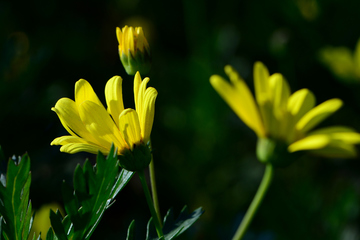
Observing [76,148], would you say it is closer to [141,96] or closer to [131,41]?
[141,96]

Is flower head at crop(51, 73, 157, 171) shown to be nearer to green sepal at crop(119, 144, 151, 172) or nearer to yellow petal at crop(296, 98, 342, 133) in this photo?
green sepal at crop(119, 144, 151, 172)

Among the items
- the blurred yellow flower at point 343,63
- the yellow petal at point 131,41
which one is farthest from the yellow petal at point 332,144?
the blurred yellow flower at point 343,63

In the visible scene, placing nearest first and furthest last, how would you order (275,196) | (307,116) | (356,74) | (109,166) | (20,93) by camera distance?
1. (109,166)
2. (307,116)
3. (20,93)
4. (275,196)
5. (356,74)

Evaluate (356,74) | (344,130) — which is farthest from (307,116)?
(356,74)

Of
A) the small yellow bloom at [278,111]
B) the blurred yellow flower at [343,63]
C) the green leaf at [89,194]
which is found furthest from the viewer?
the blurred yellow flower at [343,63]

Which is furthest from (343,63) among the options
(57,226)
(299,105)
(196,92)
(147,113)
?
(57,226)

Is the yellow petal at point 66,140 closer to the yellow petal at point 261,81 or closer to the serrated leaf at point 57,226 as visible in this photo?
the serrated leaf at point 57,226

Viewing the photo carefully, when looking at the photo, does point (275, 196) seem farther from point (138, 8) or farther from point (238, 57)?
point (138, 8)
